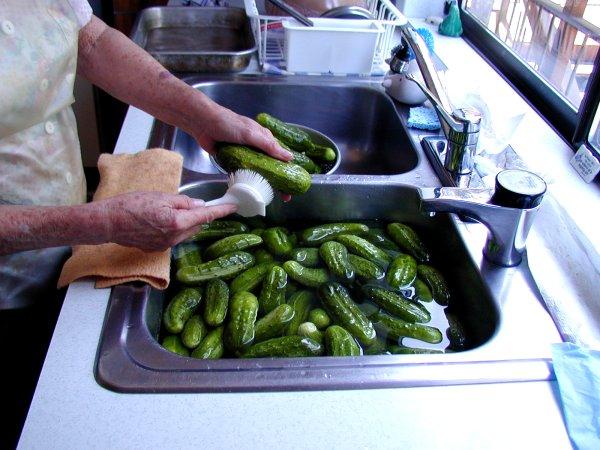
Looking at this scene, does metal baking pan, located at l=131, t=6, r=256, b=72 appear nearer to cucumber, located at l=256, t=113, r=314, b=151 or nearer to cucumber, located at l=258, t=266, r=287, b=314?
cucumber, located at l=256, t=113, r=314, b=151

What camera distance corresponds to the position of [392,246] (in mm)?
1371

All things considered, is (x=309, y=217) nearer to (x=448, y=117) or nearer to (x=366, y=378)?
(x=448, y=117)

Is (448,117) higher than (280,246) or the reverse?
higher

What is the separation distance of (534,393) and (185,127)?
1.03 meters

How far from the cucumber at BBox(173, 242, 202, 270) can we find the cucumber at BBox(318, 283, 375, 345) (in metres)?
0.31

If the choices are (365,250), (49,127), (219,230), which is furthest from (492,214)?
(49,127)

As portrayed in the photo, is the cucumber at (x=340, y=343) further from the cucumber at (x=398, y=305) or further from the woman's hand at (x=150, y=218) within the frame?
the woman's hand at (x=150, y=218)

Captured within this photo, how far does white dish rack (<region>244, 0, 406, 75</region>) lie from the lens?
75.2 inches

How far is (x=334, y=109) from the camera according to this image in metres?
1.96

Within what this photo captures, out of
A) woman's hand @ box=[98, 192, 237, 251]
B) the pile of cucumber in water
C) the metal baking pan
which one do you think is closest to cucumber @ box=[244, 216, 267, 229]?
the pile of cucumber in water

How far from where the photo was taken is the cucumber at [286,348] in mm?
1014

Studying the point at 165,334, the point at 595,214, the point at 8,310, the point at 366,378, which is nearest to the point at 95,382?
the point at 165,334

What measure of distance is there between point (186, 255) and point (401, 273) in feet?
1.69

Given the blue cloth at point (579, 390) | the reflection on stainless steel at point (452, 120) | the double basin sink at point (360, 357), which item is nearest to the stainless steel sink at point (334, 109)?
the double basin sink at point (360, 357)
